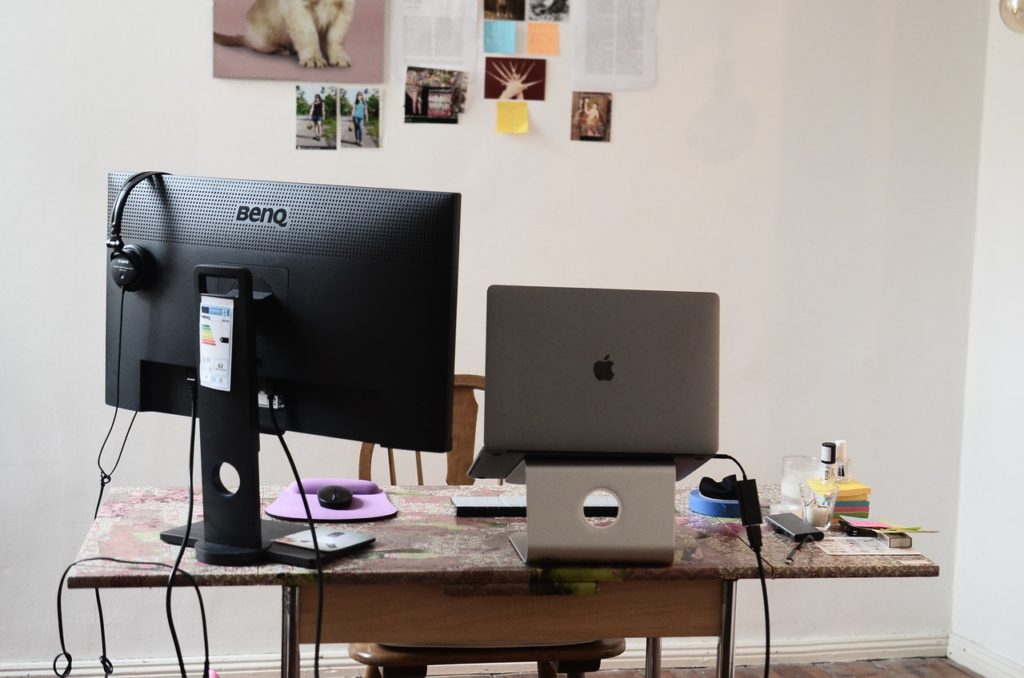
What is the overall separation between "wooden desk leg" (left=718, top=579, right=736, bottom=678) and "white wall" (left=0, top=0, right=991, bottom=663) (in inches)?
55.7

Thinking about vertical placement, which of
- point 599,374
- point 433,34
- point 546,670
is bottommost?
point 546,670

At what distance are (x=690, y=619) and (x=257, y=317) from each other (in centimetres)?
77

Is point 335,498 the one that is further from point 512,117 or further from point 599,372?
point 512,117

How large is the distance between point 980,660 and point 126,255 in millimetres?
2684

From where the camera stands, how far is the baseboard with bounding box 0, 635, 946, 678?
273 centimetres

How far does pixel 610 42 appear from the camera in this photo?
2852mm

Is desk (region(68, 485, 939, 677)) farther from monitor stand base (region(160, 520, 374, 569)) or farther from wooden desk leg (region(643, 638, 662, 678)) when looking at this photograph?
wooden desk leg (region(643, 638, 662, 678))

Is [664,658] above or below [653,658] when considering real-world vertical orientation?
below

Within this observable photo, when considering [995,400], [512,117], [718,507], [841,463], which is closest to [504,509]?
[718,507]

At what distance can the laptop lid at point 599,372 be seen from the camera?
1468mm

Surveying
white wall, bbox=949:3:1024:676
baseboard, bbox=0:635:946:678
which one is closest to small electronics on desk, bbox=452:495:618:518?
baseboard, bbox=0:635:946:678

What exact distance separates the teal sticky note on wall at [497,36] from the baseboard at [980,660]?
2.21 metres

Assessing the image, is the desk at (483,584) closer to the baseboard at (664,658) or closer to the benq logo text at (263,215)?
the benq logo text at (263,215)

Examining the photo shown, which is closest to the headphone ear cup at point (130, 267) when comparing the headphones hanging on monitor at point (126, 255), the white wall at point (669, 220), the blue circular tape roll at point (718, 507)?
the headphones hanging on monitor at point (126, 255)
